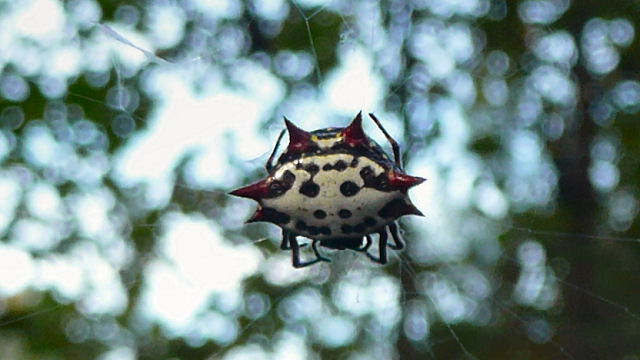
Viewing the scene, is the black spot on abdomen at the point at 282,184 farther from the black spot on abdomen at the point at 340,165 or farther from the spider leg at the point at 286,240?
the spider leg at the point at 286,240

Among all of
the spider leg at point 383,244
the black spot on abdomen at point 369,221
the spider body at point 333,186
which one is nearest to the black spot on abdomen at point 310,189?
the spider body at point 333,186

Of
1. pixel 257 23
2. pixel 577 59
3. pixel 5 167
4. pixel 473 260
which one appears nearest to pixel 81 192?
pixel 5 167

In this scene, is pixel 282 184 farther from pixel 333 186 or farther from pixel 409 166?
pixel 409 166

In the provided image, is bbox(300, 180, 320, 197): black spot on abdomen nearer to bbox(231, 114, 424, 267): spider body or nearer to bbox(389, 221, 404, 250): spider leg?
Result: bbox(231, 114, 424, 267): spider body

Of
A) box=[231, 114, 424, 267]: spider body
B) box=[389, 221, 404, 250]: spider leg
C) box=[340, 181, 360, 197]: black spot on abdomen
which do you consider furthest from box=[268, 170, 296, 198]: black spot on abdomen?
box=[389, 221, 404, 250]: spider leg

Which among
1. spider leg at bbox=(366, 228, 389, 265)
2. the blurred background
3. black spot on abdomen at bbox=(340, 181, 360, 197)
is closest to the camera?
black spot on abdomen at bbox=(340, 181, 360, 197)

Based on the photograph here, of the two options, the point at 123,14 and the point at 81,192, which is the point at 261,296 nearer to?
the point at 81,192
